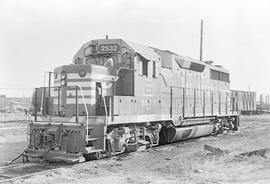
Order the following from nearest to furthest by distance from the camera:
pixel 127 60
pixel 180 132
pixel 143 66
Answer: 1. pixel 127 60
2. pixel 143 66
3. pixel 180 132

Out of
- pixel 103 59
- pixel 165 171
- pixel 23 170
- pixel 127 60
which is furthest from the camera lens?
pixel 103 59

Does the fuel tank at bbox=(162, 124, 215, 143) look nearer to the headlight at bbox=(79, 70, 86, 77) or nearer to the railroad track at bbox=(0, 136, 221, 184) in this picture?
the headlight at bbox=(79, 70, 86, 77)

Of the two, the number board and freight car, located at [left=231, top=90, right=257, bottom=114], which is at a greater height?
the number board

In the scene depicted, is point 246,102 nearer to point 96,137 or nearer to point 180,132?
point 180,132

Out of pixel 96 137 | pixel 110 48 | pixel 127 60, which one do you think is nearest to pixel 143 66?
pixel 127 60

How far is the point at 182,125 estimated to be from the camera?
14.5m

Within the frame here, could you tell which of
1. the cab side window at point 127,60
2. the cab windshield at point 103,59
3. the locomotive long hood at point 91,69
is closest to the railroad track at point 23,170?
the locomotive long hood at point 91,69

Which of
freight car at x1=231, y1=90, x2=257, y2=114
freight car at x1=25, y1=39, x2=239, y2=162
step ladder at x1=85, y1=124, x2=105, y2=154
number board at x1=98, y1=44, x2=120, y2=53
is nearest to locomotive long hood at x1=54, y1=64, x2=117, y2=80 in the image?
freight car at x1=25, y1=39, x2=239, y2=162

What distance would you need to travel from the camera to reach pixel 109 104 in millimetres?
9562

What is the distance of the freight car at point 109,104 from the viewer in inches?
365

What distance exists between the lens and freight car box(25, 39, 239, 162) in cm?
928

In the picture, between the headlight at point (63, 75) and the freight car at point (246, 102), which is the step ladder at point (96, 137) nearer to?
the headlight at point (63, 75)

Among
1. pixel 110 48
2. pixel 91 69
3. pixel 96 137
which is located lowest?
pixel 96 137

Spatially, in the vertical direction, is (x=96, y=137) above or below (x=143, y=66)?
below
